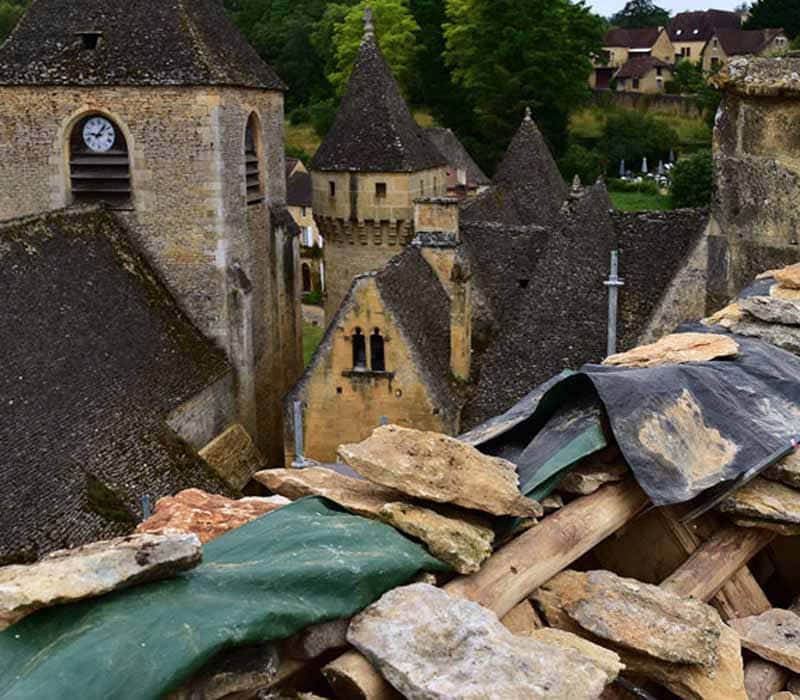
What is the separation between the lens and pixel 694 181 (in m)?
45.4

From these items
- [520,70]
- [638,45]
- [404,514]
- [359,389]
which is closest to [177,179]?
[359,389]

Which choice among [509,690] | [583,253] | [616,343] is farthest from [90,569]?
[583,253]

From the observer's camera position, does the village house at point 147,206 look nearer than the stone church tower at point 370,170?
Yes

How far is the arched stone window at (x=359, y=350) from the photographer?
1703 cm

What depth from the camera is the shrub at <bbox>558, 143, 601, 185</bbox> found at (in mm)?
Answer: 52094

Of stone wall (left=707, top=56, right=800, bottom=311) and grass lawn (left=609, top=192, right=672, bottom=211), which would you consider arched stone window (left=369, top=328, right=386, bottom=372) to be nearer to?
stone wall (left=707, top=56, right=800, bottom=311)

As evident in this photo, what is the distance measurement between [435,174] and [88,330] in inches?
443

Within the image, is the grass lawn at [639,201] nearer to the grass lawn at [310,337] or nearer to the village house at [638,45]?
the grass lawn at [310,337]

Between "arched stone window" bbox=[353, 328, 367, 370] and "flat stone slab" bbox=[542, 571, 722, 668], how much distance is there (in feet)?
43.5

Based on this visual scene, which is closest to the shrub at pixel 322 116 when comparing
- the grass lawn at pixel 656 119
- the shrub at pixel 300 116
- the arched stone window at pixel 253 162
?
the shrub at pixel 300 116

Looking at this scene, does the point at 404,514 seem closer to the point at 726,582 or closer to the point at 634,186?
the point at 726,582

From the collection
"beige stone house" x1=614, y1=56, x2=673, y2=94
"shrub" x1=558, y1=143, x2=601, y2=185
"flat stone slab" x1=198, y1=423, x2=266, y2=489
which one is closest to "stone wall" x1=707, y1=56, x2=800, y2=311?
"flat stone slab" x1=198, y1=423, x2=266, y2=489

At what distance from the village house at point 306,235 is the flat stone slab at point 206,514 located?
42.7 metres

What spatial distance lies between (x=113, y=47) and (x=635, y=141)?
46.3 m
